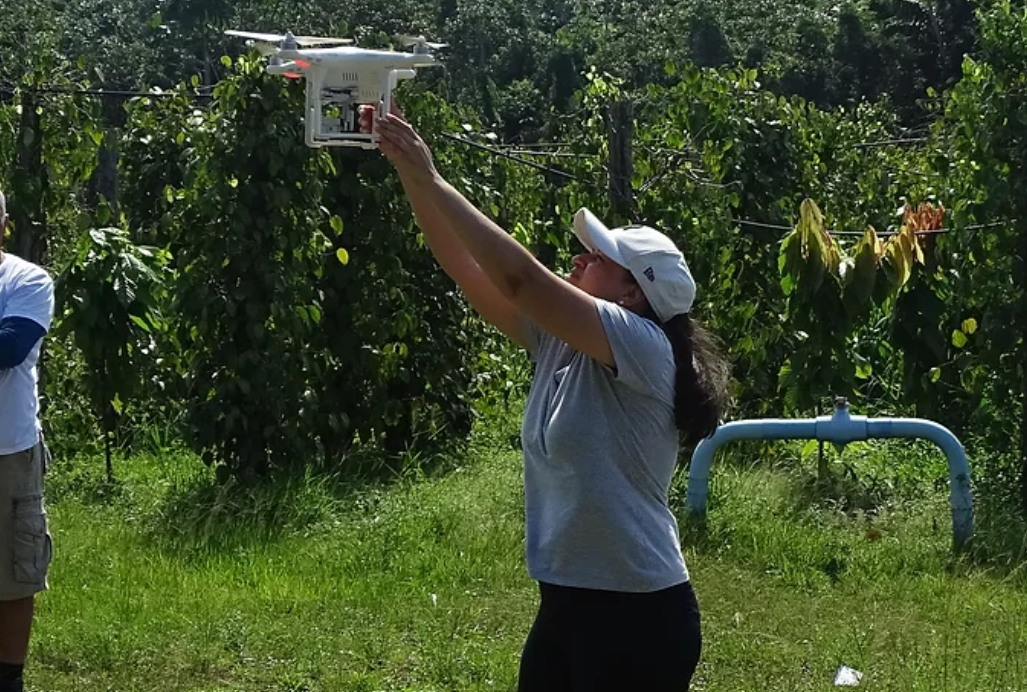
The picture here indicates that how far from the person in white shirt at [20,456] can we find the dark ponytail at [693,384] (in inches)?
81.1

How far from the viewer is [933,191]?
7.77 metres

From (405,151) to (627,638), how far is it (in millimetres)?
908

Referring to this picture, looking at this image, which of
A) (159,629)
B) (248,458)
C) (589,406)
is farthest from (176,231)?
(589,406)

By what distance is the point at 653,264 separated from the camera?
252cm

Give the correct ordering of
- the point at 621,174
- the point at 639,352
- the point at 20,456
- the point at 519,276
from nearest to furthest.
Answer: the point at 519,276 < the point at 639,352 < the point at 20,456 < the point at 621,174

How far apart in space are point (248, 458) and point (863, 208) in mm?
6228

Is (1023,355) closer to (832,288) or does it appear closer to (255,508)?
(832,288)

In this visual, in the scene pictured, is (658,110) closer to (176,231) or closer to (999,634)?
(176,231)

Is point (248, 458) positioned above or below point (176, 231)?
below

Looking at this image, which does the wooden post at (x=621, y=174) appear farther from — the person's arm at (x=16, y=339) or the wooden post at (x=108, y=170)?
the person's arm at (x=16, y=339)

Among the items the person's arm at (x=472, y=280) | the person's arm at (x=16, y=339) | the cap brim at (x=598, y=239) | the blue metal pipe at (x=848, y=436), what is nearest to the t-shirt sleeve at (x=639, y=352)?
the cap brim at (x=598, y=239)

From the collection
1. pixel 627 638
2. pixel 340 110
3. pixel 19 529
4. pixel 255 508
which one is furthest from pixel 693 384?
pixel 255 508

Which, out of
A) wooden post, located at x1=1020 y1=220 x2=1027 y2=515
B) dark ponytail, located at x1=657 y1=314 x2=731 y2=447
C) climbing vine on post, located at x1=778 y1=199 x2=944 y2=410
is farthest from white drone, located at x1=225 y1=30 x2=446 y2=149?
climbing vine on post, located at x1=778 y1=199 x2=944 y2=410

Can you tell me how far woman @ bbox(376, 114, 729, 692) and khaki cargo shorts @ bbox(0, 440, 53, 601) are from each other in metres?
1.93
